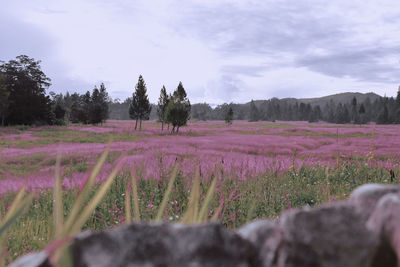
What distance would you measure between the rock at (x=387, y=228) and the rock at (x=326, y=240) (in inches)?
2.5

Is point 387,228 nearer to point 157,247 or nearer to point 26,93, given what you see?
point 157,247

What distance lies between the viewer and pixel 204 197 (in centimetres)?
454

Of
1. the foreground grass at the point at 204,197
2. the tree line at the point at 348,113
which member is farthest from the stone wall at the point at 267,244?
the tree line at the point at 348,113

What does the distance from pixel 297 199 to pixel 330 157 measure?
7.47 meters

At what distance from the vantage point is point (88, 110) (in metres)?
61.9

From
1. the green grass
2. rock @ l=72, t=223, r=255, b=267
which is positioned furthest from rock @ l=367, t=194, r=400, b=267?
the green grass

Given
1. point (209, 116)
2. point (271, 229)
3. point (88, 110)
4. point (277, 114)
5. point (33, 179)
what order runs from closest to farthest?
point (271, 229), point (33, 179), point (88, 110), point (277, 114), point (209, 116)

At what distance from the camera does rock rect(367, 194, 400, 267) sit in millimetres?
841

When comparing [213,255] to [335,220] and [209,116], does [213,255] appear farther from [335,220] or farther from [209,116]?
[209,116]

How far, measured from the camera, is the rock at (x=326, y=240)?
78cm

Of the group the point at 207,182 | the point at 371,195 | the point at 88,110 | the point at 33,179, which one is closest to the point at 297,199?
the point at 207,182

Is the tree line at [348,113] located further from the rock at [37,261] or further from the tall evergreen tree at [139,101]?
the rock at [37,261]

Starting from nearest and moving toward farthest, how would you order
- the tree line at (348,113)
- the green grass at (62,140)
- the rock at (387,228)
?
the rock at (387,228) → the green grass at (62,140) → the tree line at (348,113)

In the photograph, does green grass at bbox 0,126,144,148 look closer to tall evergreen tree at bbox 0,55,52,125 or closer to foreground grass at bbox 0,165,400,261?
foreground grass at bbox 0,165,400,261
